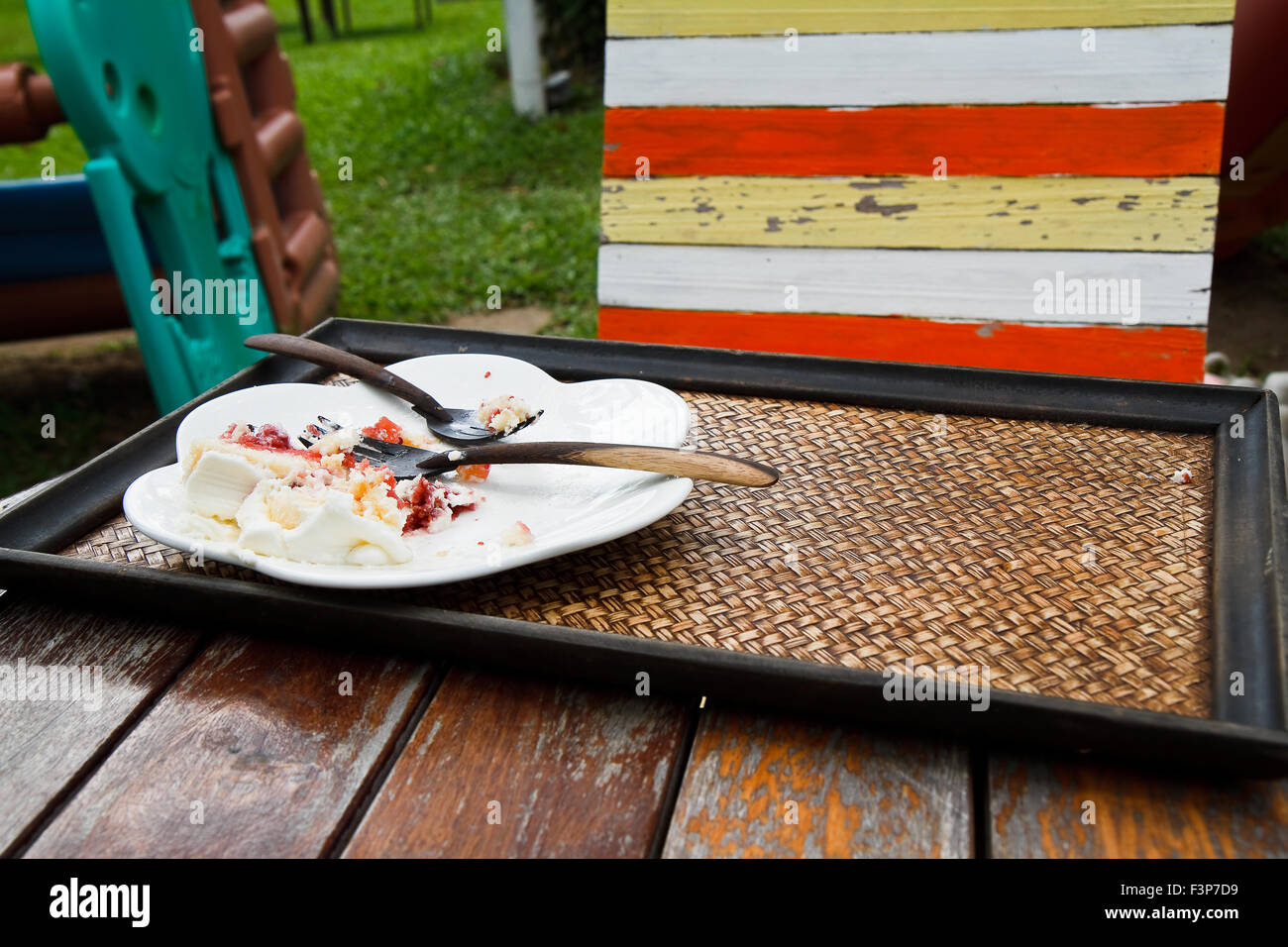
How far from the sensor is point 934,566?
0.92 meters

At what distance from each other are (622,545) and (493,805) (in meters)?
0.30

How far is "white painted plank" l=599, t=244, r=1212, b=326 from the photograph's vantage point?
5.69 feet

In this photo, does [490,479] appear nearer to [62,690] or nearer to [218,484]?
[218,484]

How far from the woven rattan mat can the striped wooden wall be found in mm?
713

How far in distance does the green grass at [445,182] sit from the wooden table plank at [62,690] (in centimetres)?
299

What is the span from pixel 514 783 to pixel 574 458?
32 cm

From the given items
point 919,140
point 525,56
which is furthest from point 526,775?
point 525,56

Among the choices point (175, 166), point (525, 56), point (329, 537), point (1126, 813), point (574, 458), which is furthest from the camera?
point (525, 56)

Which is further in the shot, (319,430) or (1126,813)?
(319,430)

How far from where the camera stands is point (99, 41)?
2291 millimetres

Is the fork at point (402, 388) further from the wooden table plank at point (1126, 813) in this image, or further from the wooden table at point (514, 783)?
the wooden table plank at point (1126, 813)

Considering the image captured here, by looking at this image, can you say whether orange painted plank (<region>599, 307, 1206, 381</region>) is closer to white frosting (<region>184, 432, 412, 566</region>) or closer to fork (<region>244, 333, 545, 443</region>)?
fork (<region>244, 333, 545, 443</region>)

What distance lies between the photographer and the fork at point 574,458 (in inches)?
35.5
